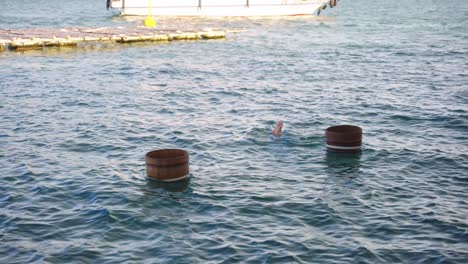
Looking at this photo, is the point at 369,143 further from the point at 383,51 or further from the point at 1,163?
the point at 383,51

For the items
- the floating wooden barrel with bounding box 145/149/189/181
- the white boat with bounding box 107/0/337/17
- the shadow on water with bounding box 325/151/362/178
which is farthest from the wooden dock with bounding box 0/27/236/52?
the shadow on water with bounding box 325/151/362/178

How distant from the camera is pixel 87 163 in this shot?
22000 millimetres

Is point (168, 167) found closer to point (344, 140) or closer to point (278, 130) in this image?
point (344, 140)

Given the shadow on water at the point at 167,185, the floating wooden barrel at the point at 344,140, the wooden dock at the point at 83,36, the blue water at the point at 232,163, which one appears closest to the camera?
the blue water at the point at 232,163

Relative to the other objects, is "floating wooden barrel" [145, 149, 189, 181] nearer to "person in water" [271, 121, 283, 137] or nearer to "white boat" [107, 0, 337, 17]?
"person in water" [271, 121, 283, 137]

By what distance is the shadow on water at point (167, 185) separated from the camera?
19141 mm

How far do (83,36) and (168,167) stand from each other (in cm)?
3597

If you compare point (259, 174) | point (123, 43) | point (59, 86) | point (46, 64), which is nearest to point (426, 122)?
point (259, 174)

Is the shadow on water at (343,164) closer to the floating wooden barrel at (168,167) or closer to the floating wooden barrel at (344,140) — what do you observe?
the floating wooden barrel at (344,140)

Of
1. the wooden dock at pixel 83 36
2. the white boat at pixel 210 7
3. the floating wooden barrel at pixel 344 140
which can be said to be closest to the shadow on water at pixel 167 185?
the floating wooden barrel at pixel 344 140

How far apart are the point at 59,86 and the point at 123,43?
65.1ft

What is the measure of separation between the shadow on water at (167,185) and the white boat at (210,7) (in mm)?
69741

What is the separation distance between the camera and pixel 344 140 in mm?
22281

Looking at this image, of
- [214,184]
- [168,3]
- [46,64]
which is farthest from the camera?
[168,3]
